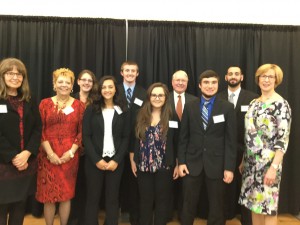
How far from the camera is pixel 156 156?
2648 millimetres

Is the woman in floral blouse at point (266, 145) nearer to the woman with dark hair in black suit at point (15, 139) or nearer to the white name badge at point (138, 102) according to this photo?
the white name badge at point (138, 102)

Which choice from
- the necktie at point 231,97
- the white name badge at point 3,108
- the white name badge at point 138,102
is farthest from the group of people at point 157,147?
the necktie at point 231,97

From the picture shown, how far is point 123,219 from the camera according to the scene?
3527 millimetres

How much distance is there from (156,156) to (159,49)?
1.68 meters

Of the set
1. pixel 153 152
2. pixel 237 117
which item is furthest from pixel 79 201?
pixel 237 117

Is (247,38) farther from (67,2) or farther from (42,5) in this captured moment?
(42,5)

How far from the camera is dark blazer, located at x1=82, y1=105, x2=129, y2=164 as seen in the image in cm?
262

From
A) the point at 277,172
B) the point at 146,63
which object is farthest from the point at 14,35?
the point at 277,172

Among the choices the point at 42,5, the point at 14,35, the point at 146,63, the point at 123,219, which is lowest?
the point at 123,219

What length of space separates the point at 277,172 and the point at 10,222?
92.4 inches

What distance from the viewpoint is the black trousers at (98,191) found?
2.65m

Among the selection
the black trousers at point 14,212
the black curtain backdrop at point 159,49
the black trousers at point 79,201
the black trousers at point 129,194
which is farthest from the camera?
the black curtain backdrop at point 159,49

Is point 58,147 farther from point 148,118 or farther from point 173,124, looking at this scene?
point 173,124

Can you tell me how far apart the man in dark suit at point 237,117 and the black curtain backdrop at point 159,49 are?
0.41 meters
